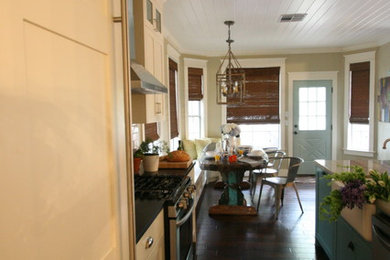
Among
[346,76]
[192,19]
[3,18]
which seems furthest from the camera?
[346,76]

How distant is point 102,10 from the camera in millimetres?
1017

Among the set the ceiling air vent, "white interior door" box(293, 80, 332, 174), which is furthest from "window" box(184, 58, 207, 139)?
the ceiling air vent

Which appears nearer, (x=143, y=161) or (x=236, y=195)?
(x=143, y=161)

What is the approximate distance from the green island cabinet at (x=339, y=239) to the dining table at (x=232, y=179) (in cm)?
104

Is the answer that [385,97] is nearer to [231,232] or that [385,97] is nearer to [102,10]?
[231,232]

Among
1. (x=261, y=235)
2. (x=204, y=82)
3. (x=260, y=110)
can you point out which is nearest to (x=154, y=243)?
(x=261, y=235)

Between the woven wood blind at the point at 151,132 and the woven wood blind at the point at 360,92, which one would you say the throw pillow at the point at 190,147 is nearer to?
the woven wood blind at the point at 151,132

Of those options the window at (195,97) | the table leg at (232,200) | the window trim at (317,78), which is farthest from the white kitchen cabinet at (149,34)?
the window trim at (317,78)

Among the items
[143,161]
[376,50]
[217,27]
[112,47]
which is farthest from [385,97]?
[112,47]

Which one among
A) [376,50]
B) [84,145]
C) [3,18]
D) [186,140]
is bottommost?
[186,140]

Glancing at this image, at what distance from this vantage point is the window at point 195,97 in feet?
19.9

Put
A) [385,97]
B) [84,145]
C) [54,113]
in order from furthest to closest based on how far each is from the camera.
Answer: [385,97], [84,145], [54,113]

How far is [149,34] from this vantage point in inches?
98.0

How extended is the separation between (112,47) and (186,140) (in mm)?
4690
